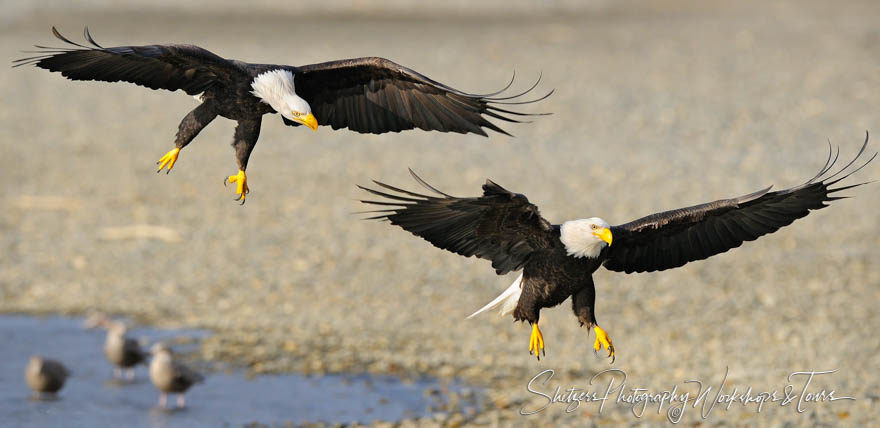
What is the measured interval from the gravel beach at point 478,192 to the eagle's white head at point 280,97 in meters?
5.15

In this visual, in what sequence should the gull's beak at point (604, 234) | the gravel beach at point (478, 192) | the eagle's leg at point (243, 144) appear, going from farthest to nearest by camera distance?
the gravel beach at point (478, 192), the gull's beak at point (604, 234), the eagle's leg at point (243, 144)

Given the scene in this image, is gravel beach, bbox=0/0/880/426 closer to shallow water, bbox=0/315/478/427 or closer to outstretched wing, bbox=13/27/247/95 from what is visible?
shallow water, bbox=0/315/478/427

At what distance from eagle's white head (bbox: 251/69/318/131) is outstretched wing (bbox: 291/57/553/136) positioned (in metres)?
0.74

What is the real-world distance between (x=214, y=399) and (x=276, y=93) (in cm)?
644

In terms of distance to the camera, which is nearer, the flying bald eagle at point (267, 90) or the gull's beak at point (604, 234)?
the flying bald eagle at point (267, 90)

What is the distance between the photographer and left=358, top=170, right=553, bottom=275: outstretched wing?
569 centimetres

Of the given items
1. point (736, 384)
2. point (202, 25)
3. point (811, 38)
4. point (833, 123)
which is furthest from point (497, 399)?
point (202, 25)

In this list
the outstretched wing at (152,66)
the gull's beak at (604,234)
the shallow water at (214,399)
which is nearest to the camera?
the outstretched wing at (152,66)

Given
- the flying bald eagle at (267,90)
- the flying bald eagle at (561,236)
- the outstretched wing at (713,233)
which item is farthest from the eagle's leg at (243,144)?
the outstretched wing at (713,233)

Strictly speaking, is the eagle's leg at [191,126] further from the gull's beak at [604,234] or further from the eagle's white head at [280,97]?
the gull's beak at [604,234]

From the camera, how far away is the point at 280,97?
515cm

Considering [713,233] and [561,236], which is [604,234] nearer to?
[561,236]

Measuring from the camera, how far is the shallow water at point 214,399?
10.5 metres

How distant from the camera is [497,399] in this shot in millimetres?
10680
